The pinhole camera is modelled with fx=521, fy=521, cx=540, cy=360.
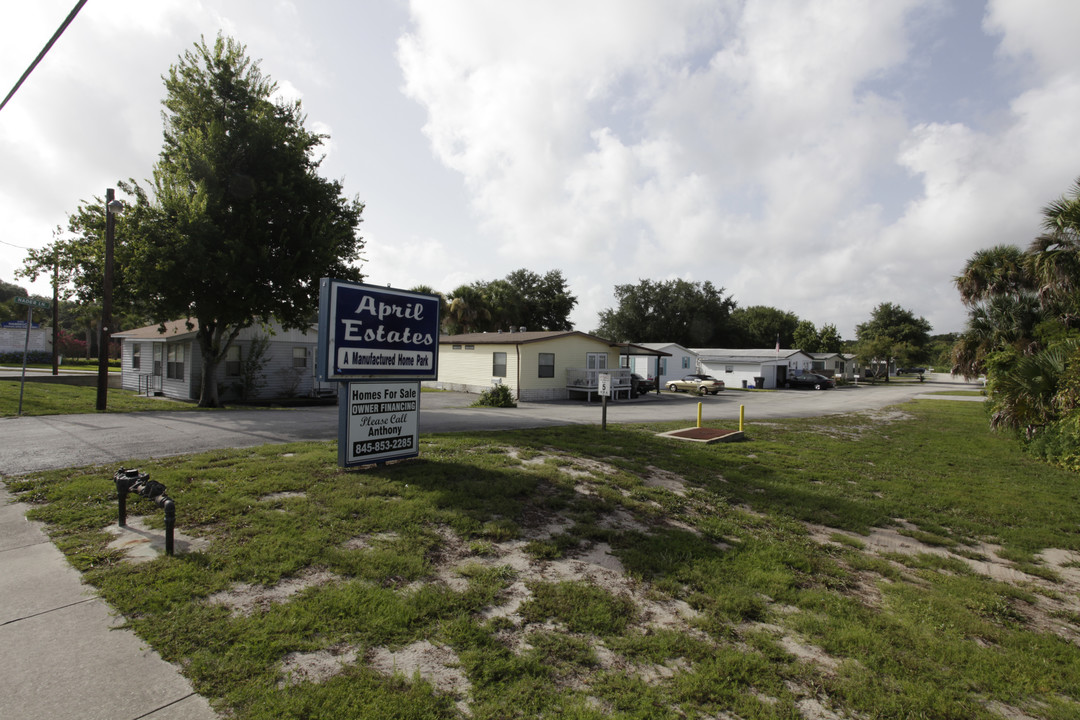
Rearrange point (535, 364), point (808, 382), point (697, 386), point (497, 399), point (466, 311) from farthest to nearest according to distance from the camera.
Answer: point (808, 382) → point (466, 311) → point (697, 386) → point (535, 364) → point (497, 399)

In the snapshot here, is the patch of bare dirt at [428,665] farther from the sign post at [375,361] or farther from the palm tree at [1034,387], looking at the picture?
the palm tree at [1034,387]

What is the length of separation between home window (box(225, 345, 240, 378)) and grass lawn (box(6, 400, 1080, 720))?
50.1 feet

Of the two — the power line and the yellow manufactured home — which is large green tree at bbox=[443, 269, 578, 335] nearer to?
the yellow manufactured home

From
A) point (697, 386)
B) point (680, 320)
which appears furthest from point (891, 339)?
point (697, 386)

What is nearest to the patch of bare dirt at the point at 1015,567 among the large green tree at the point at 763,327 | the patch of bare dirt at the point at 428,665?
the patch of bare dirt at the point at 428,665

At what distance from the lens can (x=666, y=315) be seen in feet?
213

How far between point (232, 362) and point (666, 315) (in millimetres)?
52009

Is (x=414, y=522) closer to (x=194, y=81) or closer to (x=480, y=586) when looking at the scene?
(x=480, y=586)

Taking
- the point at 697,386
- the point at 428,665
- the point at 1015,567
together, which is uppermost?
the point at 697,386

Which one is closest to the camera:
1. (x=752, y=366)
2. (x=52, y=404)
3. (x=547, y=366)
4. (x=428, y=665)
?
(x=428, y=665)

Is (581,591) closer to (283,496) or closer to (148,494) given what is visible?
(283,496)

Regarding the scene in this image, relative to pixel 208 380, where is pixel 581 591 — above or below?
below

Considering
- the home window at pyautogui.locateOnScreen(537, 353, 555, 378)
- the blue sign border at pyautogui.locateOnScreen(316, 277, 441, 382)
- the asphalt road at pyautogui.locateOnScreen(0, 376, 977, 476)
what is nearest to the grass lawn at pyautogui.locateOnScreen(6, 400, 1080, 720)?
the asphalt road at pyautogui.locateOnScreen(0, 376, 977, 476)

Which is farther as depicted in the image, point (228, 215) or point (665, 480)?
point (228, 215)
